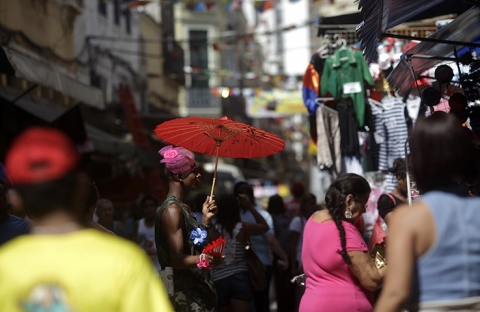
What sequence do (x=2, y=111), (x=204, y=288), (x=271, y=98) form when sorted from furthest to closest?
(x=271, y=98), (x=2, y=111), (x=204, y=288)

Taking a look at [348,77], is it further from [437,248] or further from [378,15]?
[437,248]

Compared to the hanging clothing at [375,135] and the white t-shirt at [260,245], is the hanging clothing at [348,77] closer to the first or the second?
the hanging clothing at [375,135]

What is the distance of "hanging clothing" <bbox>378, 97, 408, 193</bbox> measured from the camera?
29.9ft

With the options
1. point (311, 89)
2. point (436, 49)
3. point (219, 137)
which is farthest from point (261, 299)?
point (436, 49)

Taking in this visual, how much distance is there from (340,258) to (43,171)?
2412mm

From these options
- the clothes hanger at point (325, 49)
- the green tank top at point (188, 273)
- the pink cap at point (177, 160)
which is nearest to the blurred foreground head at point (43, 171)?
the green tank top at point (188, 273)

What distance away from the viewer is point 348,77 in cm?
934

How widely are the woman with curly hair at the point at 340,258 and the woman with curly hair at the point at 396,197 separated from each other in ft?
5.47

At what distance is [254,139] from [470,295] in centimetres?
330

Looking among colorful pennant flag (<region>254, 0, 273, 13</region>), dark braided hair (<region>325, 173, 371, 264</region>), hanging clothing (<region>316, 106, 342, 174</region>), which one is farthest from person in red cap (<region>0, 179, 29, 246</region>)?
colorful pennant flag (<region>254, 0, 273, 13</region>)

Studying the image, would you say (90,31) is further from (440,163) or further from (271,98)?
(440,163)

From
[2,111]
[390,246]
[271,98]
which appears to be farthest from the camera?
[271,98]

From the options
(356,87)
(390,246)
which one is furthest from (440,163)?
(356,87)

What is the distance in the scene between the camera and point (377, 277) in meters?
4.89
